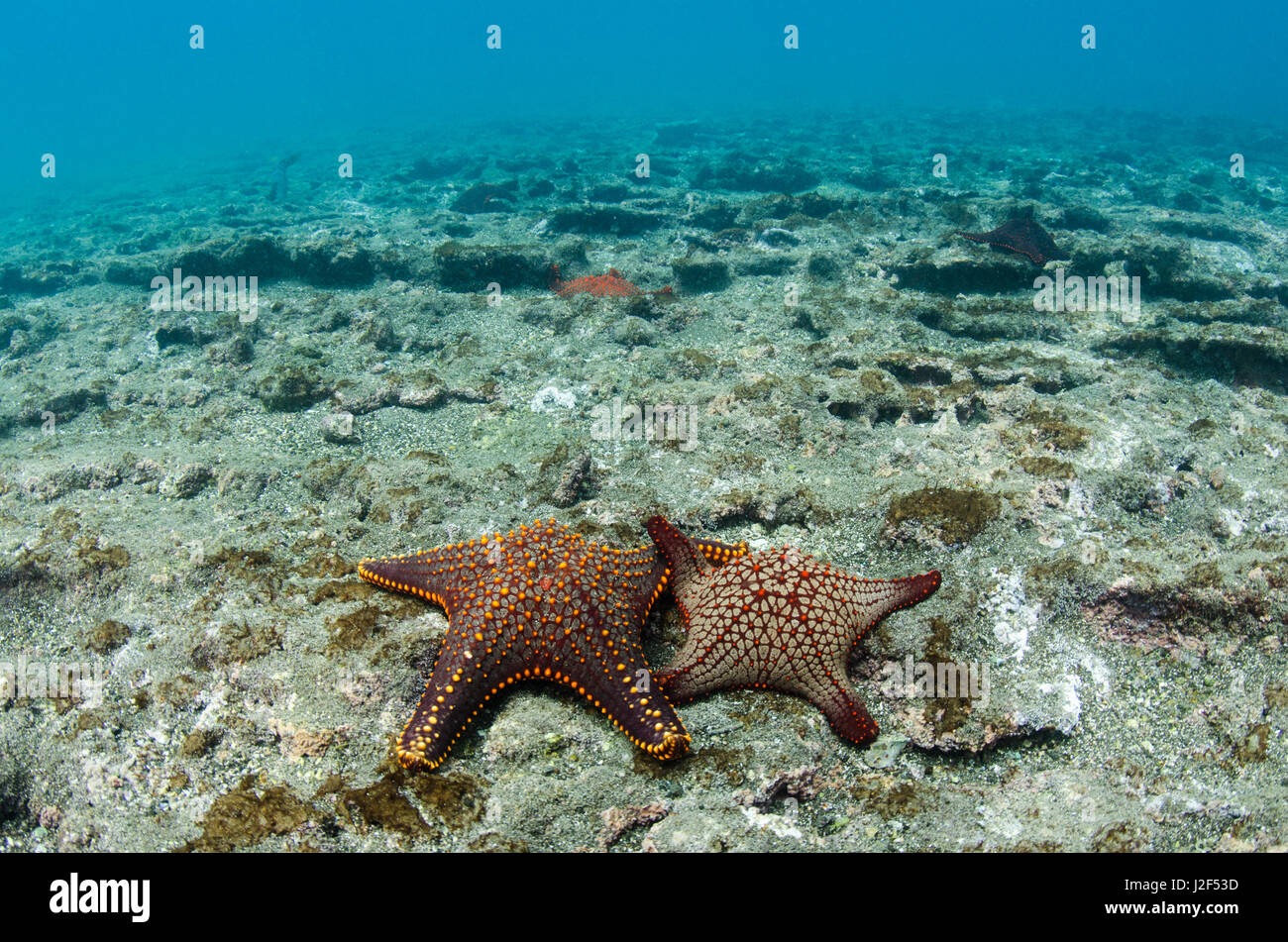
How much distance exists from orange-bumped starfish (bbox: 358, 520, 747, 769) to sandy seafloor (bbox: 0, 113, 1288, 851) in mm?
265

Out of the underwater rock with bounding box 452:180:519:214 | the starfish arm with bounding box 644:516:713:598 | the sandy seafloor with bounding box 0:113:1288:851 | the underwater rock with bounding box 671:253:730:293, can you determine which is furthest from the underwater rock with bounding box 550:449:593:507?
the underwater rock with bounding box 452:180:519:214

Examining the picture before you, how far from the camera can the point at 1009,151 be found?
40.7 meters

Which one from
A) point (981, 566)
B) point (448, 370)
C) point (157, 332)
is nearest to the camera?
point (981, 566)

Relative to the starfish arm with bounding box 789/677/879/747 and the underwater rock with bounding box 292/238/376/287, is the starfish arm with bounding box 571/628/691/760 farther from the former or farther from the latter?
the underwater rock with bounding box 292/238/376/287

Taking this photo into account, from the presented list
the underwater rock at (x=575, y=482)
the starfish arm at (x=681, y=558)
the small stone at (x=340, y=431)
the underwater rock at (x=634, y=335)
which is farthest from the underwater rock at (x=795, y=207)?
the starfish arm at (x=681, y=558)

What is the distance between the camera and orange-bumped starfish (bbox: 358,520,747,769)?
4.68 metres

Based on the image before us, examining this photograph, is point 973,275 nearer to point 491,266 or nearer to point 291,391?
point 491,266

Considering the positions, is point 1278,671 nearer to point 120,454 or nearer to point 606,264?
point 120,454

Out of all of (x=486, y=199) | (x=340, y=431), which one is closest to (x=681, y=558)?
(x=340, y=431)

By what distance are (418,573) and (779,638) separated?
3268 mm

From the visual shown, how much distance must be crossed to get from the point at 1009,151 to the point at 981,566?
4589 centimetres

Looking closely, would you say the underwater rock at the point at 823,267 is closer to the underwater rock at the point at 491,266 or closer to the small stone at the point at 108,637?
the underwater rock at the point at 491,266
